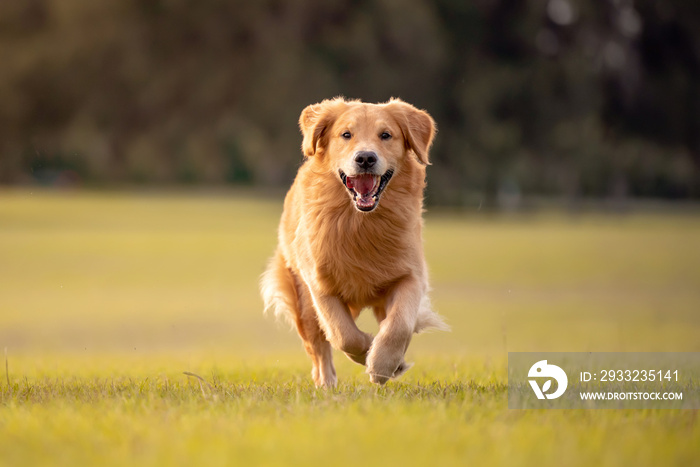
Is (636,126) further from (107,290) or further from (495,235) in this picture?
(107,290)

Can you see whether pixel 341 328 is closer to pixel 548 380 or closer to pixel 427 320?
pixel 427 320

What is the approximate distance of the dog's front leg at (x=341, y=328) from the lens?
5.04 metres

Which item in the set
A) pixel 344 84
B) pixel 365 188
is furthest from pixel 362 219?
pixel 344 84

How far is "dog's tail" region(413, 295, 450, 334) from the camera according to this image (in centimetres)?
548

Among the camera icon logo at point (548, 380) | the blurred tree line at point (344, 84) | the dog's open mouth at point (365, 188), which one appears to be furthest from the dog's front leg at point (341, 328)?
the blurred tree line at point (344, 84)

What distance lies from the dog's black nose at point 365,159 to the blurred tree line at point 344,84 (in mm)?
27933

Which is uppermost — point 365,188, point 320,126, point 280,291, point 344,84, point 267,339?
point 344,84

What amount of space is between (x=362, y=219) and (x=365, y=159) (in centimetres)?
45

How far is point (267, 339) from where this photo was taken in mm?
11875

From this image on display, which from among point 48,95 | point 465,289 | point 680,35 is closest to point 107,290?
point 465,289

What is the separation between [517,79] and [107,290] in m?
24.5

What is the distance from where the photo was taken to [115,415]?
3717 millimetres

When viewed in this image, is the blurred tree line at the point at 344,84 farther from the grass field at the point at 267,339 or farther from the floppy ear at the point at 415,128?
the floppy ear at the point at 415,128

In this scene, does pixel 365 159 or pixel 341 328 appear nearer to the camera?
pixel 365 159
